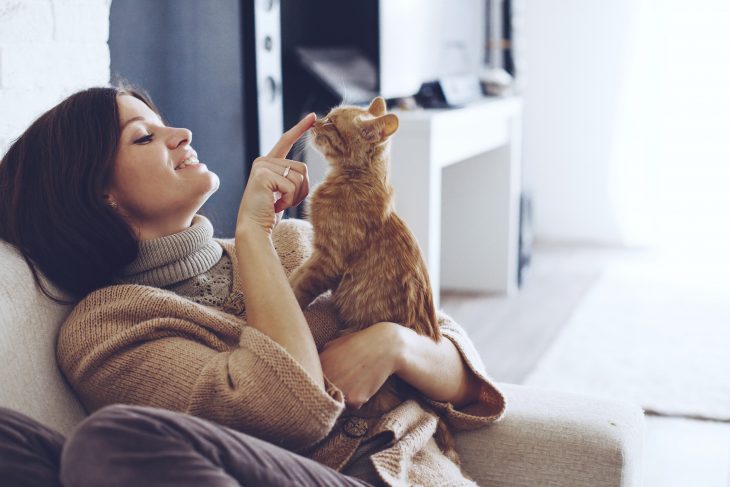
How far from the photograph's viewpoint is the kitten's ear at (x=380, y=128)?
1.40 meters

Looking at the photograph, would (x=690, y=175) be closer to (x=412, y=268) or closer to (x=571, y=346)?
(x=571, y=346)

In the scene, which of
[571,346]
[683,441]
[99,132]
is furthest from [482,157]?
[99,132]

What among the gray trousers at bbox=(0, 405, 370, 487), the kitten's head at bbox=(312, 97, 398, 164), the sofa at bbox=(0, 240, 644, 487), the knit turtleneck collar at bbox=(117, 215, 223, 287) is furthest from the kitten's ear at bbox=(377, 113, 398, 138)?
the gray trousers at bbox=(0, 405, 370, 487)

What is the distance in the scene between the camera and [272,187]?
131 cm

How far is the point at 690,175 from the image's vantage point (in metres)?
4.70

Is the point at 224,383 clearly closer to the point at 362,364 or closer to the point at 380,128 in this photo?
the point at 362,364


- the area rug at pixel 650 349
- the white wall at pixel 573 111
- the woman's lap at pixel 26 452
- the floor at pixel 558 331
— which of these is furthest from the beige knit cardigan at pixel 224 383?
the white wall at pixel 573 111

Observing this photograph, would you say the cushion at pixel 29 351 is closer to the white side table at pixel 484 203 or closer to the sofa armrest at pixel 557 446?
the sofa armrest at pixel 557 446

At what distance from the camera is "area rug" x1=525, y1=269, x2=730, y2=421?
2758 mm

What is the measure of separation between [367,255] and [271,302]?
0.75 feet

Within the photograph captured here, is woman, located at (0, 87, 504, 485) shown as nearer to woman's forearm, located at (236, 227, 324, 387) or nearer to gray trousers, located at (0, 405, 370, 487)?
woman's forearm, located at (236, 227, 324, 387)

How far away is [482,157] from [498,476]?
2.78m

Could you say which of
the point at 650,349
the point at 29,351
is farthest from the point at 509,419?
the point at 650,349

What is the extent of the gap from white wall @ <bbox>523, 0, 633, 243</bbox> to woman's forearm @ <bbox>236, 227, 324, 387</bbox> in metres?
3.73
